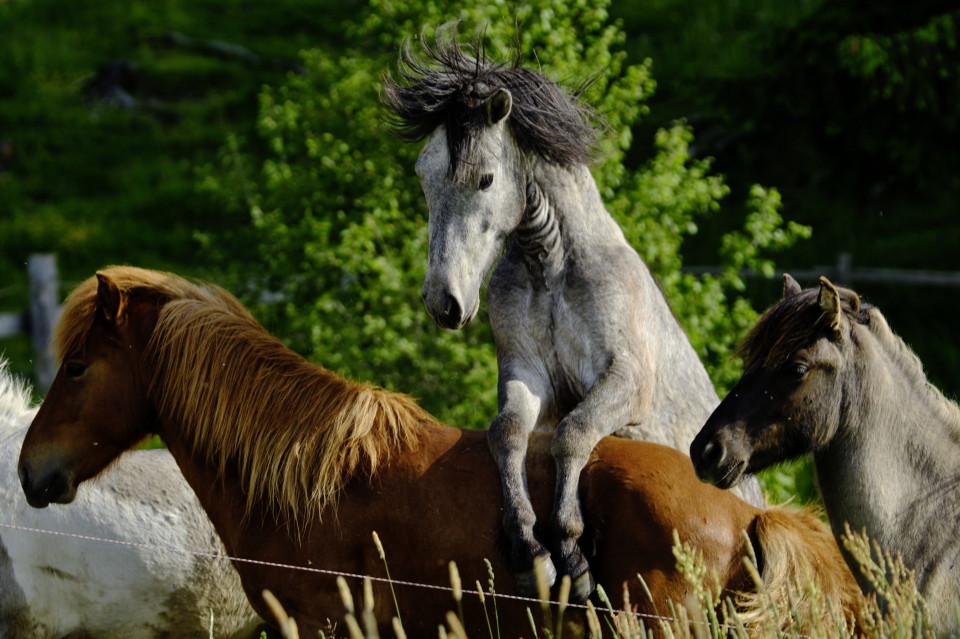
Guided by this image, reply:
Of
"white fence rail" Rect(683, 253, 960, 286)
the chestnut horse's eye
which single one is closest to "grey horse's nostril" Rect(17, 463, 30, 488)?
the chestnut horse's eye

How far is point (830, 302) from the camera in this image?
3.53 meters

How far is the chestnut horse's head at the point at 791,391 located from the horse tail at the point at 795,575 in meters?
0.20

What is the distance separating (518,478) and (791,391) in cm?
92

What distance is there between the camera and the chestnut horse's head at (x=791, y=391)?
3.54 metres

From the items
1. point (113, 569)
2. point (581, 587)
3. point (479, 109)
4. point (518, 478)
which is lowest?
point (113, 569)

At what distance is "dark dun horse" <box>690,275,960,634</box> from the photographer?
3545 millimetres

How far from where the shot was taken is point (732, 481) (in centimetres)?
351

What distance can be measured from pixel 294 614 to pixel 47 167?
16.1m

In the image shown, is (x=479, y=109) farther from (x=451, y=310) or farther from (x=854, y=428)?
(x=854, y=428)

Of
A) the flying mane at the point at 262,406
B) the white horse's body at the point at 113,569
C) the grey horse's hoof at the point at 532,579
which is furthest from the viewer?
the white horse's body at the point at 113,569

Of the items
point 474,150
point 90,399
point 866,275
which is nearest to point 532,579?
point 474,150

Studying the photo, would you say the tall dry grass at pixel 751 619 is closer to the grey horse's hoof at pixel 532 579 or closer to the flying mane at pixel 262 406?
the grey horse's hoof at pixel 532 579

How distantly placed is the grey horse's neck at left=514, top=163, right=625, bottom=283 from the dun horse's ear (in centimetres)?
91

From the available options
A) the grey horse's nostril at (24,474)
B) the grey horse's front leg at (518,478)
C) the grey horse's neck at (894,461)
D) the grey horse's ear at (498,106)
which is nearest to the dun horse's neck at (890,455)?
the grey horse's neck at (894,461)
